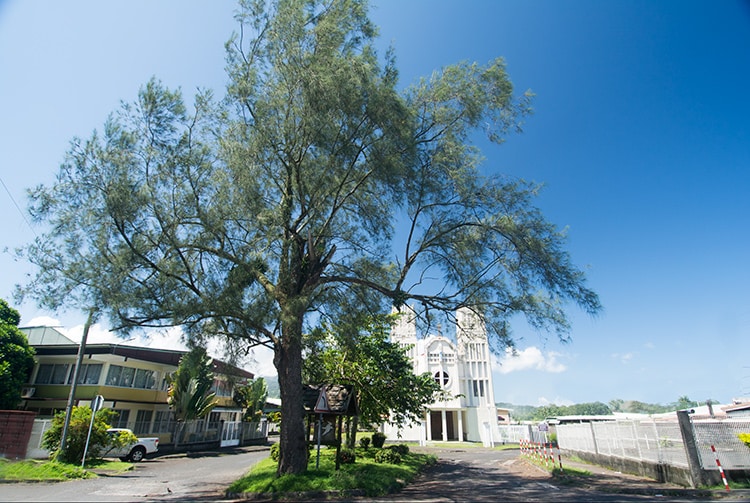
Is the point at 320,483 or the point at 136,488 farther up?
the point at 320,483

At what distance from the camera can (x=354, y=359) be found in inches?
750

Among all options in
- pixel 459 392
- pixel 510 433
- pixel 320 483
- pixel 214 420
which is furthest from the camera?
pixel 459 392

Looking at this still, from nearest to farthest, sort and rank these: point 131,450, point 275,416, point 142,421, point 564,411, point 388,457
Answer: point 388,457 → point 131,450 → point 142,421 → point 275,416 → point 564,411

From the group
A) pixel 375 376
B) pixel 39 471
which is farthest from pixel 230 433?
pixel 39 471

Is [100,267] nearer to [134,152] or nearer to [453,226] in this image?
[134,152]

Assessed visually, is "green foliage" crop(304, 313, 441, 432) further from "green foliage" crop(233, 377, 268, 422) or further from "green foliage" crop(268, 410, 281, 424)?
"green foliage" crop(268, 410, 281, 424)

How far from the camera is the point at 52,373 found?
2575 cm

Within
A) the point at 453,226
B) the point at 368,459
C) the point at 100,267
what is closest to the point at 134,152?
the point at 100,267

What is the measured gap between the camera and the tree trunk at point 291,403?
37.0 ft

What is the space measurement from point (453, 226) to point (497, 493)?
748cm

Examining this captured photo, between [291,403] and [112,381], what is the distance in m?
19.6

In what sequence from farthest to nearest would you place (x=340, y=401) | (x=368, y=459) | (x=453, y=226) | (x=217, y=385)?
(x=217, y=385) → (x=368, y=459) → (x=340, y=401) → (x=453, y=226)

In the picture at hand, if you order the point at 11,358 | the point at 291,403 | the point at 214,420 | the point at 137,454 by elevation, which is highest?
the point at 11,358

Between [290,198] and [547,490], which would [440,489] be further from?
[290,198]
